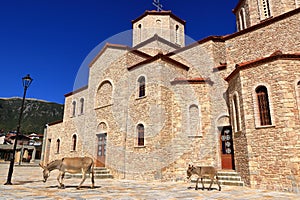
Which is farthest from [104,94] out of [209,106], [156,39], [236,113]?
[236,113]

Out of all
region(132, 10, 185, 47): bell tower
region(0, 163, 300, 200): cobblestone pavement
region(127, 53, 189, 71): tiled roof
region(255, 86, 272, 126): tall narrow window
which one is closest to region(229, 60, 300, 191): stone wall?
region(255, 86, 272, 126): tall narrow window

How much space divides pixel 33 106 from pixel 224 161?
95484 millimetres

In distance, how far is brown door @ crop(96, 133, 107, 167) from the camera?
14.4 m

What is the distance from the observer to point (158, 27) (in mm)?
18656

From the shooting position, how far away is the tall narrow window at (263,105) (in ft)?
29.3

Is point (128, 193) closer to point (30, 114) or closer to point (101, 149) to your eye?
point (101, 149)

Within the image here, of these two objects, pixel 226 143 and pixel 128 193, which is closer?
pixel 128 193

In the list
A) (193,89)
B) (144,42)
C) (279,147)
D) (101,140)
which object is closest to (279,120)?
(279,147)

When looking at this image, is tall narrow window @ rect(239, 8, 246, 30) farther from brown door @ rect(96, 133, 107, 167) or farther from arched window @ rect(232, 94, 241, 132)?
brown door @ rect(96, 133, 107, 167)

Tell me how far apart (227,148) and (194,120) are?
2289 millimetres

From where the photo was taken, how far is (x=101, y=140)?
590 inches

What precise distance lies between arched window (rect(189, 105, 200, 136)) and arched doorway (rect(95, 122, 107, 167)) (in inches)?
234

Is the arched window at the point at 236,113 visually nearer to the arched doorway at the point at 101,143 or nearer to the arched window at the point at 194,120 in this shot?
the arched window at the point at 194,120

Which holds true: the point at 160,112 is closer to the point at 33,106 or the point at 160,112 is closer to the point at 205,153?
the point at 205,153
